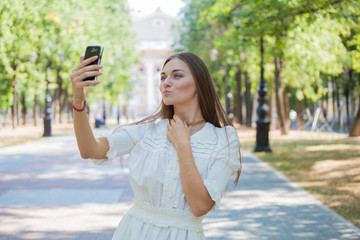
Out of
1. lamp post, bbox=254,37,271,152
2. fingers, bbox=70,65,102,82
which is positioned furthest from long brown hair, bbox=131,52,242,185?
lamp post, bbox=254,37,271,152

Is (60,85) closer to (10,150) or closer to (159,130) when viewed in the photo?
(10,150)

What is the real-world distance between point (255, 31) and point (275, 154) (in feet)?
19.1

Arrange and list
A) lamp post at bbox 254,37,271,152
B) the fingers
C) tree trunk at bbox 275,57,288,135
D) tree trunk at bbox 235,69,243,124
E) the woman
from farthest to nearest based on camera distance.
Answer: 1. tree trunk at bbox 235,69,243,124
2. tree trunk at bbox 275,57,288,135
3. lamp post at bbox 254,37,271,152
4. the woman
5. the fingers

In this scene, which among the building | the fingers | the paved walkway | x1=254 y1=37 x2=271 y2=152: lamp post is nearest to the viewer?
the fingers

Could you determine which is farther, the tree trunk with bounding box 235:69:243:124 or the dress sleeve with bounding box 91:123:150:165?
the tree trunk with bounding box 235:69:243:124

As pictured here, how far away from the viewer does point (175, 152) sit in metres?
2.42

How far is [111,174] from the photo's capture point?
1168 centimetres

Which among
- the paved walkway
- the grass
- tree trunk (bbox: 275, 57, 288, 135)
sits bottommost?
the grass

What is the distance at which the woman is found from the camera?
2299 millimetres

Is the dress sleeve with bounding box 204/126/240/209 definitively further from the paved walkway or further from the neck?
→ the paved walkway

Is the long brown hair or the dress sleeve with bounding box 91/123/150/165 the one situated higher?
the long brown hair

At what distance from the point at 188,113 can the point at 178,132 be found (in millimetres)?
233

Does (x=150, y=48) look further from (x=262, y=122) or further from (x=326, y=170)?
(x=326, y=170)

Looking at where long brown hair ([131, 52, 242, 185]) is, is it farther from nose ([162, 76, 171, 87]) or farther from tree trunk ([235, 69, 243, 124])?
Result: tree trunk ([235, 69, 243, 124])
